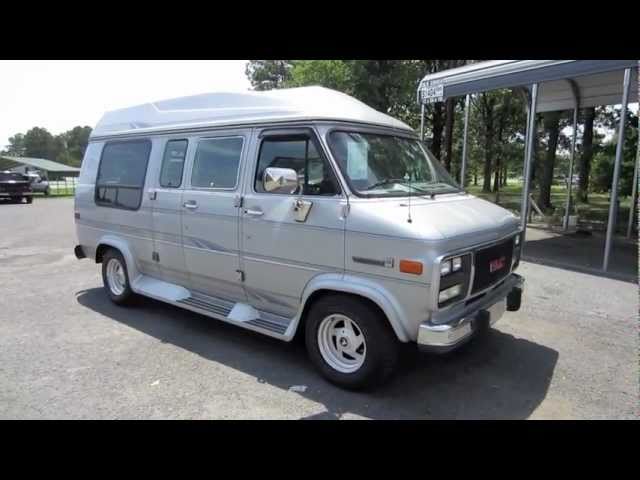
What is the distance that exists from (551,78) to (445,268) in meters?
7.27

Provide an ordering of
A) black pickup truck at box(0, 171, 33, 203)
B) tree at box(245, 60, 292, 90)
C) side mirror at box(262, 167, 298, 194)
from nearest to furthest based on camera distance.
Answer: side mirror at box(262, 167, 298, 194), black pickup truck at box(0, 171, 33, 203), tree at box(245, 60, 292, 90)

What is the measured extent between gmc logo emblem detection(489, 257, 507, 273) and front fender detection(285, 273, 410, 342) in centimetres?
114

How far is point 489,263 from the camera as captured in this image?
13.0 ft

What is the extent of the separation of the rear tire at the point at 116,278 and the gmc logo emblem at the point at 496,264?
14.9ft

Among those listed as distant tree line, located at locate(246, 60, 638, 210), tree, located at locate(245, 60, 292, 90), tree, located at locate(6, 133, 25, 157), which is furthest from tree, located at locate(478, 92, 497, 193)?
tree, located at locate(6, 133, 25, 157)

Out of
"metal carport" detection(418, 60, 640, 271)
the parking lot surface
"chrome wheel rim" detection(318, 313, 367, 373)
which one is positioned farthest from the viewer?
"metal carport" detection(418, 60, 640, 271)

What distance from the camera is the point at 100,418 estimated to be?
3.39 metres

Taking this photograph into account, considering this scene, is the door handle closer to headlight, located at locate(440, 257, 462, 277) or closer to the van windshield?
the van windshield

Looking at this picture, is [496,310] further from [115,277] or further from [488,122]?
[488,122]

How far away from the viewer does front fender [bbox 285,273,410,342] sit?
11.3 feet

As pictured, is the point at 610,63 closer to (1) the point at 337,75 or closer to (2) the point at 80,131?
(1) the point at 337,75

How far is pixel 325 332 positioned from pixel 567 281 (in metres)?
5.39
